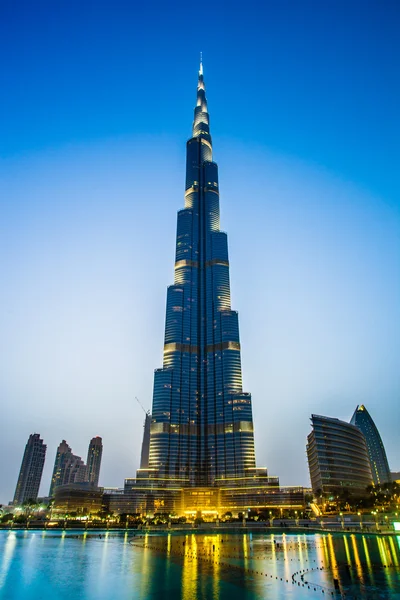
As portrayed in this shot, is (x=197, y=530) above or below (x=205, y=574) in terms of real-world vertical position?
above

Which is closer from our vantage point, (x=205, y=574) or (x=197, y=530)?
(x=205, y=574)

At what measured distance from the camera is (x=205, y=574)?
51250mm

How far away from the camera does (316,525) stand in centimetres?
15050

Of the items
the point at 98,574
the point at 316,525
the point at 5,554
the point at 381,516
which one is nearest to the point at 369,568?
the point at 98,574

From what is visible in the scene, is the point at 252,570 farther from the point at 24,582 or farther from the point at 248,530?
the point at 248,530

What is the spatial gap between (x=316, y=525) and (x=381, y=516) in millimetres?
26437

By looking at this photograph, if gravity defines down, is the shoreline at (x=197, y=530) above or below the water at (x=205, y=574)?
above

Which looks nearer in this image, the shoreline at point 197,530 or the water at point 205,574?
the water at point 205,574

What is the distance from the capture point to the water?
4197cm

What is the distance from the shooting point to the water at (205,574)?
4197cm

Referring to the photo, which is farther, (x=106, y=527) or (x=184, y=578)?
(x=106, y=527)

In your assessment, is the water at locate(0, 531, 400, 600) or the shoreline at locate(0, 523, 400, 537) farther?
the shoreline at locate(0, 523, 400, 537)

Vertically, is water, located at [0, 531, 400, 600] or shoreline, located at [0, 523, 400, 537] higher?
shoreline, located at [0, 523, 400, 537]

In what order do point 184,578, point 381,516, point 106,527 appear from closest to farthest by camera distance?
point 184,578 < point 381,516 < point 106,527
